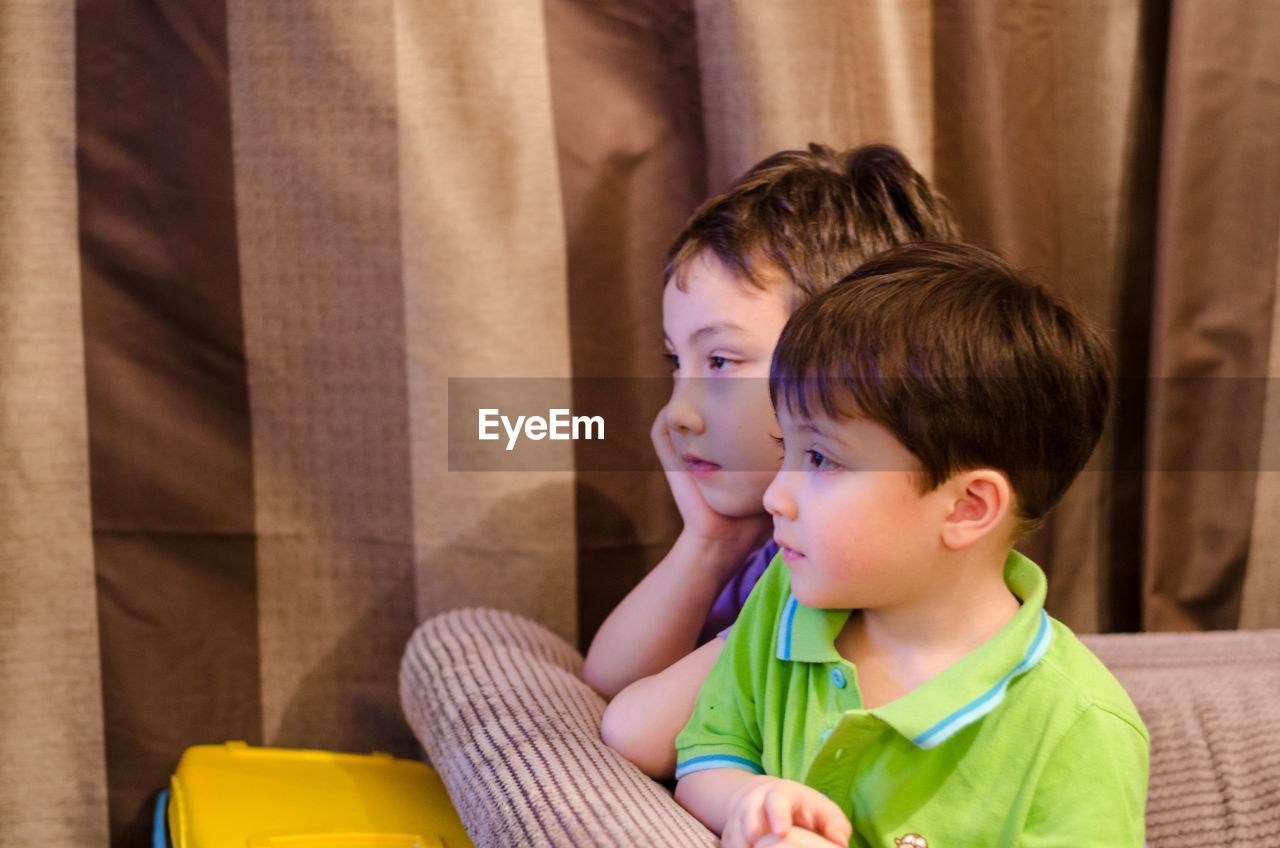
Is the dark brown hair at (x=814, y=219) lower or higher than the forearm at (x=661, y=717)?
higher

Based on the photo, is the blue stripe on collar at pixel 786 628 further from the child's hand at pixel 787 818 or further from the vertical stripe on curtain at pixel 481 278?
the vertical stripe on curtain at pixel 481 278

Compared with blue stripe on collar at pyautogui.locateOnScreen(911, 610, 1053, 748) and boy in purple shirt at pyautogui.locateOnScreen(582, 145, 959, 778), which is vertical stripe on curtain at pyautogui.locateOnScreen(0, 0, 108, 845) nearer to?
boy in purple shirt at pyautogui.locateOnScreen(582, 145, 959, 778)

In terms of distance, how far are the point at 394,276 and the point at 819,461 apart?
0.72 m

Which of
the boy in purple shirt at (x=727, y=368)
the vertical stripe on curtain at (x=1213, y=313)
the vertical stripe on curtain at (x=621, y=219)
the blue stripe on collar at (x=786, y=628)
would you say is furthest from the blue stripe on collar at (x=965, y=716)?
the vertical stripe on curtain at (x=1213, y=313)

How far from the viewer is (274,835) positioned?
0.98m

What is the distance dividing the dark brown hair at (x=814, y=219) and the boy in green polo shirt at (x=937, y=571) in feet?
0.54

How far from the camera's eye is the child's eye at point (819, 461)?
0.75 metres

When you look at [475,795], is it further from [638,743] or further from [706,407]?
[706,407]

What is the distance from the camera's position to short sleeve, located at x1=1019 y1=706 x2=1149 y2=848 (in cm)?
70

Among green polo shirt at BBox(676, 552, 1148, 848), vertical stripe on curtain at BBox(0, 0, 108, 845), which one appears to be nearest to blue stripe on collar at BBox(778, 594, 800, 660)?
green polo shirt at BBox(676, 552, 1148, 848)

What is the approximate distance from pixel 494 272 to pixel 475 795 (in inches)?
26.3

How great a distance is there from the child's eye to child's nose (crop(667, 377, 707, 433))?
23 centimetres

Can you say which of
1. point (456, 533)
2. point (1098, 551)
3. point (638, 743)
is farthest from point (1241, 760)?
point (456, 533)

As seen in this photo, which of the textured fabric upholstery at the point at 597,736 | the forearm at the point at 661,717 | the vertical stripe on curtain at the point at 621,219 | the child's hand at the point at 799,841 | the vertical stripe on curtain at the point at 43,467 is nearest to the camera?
the child's hand at the point at 799,841
